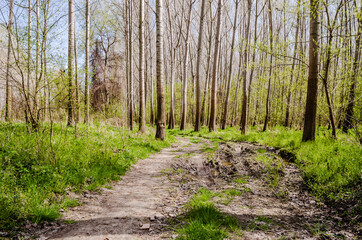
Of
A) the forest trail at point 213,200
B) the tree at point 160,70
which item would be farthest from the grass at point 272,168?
the tree at point 160,70

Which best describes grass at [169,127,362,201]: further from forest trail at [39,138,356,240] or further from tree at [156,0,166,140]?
tree at [156,0,166,140]

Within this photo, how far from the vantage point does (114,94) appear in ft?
68.9

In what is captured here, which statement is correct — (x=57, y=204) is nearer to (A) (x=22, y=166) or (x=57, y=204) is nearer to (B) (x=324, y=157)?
(A) (x=22, y=166)

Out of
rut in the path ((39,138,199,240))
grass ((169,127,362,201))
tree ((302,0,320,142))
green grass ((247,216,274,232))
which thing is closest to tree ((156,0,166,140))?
rut in the path ((39,138,199,240))

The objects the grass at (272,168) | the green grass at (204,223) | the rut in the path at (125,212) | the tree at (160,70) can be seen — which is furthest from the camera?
the tree at (160,70)

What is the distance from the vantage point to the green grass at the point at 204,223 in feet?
8.33

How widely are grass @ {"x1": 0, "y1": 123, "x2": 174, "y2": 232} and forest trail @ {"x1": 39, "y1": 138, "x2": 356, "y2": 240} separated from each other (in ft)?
0.93

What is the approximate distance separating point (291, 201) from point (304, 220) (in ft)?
2.35

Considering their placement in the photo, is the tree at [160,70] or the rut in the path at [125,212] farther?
the tree at [160,70]

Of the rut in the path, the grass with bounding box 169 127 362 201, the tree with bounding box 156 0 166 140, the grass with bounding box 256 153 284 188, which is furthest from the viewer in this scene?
the tree with bounding box 156 0 166 140

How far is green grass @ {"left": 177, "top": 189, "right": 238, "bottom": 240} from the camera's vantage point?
2.54m

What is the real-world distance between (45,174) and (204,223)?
3127 mm

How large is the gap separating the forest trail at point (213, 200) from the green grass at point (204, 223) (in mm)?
154

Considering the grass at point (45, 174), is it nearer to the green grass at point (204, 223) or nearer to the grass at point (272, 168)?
the green grass at point (204, 223)
